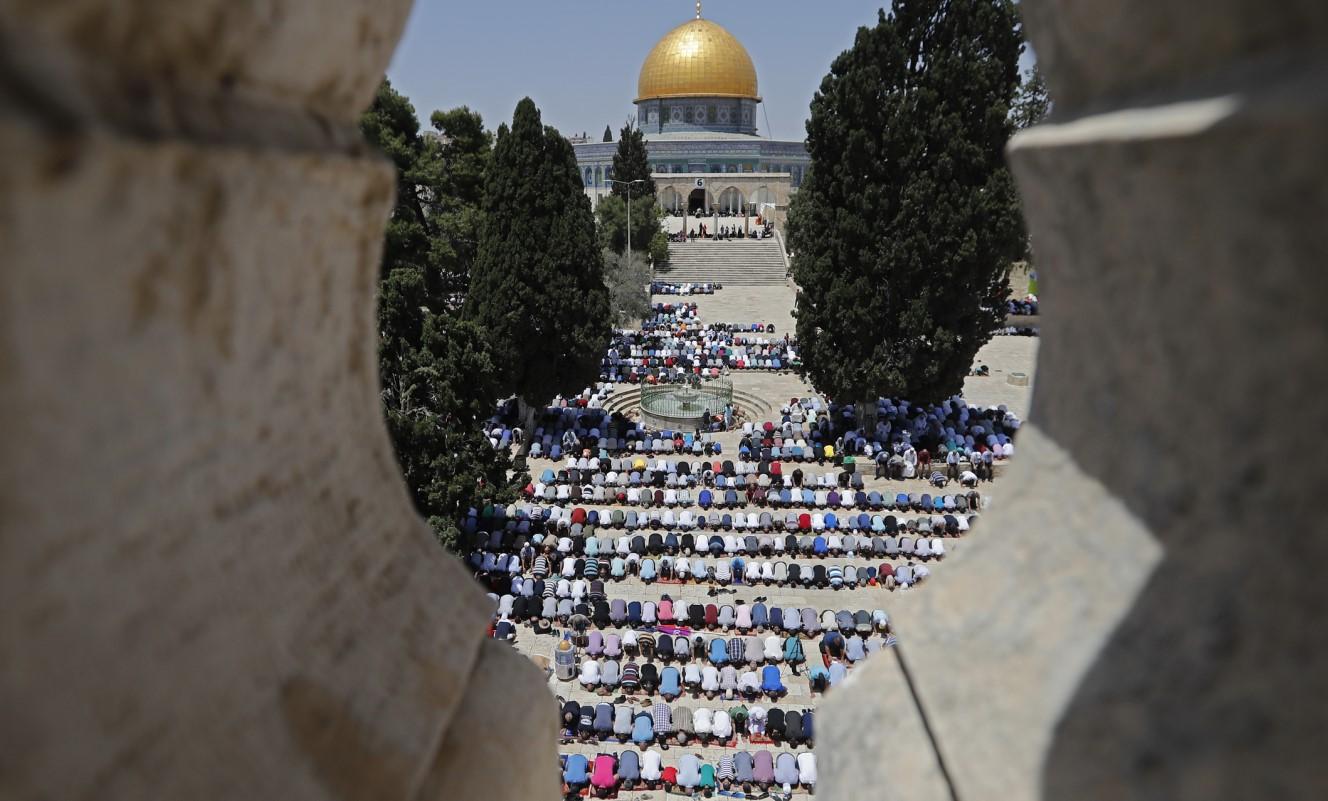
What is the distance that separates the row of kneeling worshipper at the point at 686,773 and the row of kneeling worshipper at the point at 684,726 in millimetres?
431

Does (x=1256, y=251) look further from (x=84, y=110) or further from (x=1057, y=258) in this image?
(x=84, y=110)

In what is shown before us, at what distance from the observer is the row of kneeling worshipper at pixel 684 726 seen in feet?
30.4

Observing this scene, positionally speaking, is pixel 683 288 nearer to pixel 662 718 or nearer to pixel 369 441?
pixel 662 718

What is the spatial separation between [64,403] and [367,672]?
76 centimetres

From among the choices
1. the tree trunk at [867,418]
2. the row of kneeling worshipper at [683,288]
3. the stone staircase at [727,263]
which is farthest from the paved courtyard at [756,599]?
the stone staircase at [727,263]

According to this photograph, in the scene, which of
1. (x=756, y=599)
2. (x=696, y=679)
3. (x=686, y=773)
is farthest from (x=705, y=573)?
(x=686, y=773)

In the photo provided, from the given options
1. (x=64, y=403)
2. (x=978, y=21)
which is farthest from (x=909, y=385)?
(x=64, y=403)

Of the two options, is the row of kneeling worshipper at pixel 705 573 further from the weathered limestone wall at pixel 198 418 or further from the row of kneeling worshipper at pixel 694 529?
the weathered limestone wall at pixel 198 418

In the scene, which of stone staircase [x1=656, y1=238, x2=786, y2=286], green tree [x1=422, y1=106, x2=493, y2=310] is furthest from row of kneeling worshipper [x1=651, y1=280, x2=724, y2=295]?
green tree [x1=422, y1=106, x2=493, y2=310]

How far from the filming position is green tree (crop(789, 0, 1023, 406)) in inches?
588

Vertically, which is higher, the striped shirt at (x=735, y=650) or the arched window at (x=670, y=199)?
the arched window at (x=670, y=199)

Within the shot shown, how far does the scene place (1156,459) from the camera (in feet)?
3.98

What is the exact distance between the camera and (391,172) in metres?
1.47

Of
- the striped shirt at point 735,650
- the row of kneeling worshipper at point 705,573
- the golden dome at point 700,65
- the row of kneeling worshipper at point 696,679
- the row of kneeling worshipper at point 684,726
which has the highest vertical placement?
the golden dome at point 700,65
